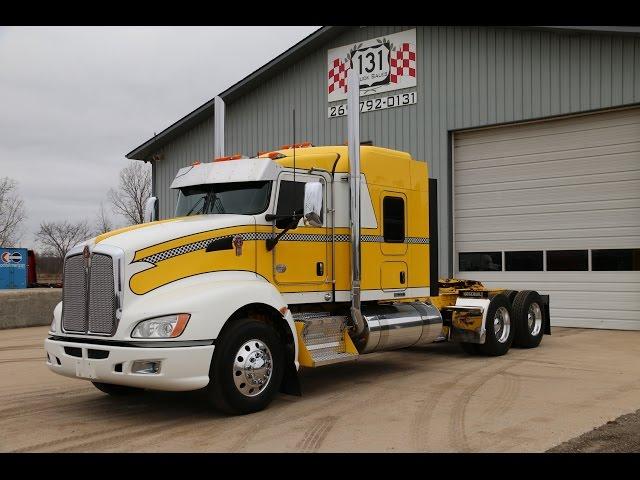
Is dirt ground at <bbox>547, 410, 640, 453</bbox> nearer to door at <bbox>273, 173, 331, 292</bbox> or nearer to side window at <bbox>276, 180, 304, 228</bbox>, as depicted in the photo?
door at <bbox>273, 173, 331, 292</bbox>

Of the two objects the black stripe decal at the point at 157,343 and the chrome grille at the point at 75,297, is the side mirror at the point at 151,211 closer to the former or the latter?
the chrome grille at the point at 75,297

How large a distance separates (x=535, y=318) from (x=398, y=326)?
4.49 meters

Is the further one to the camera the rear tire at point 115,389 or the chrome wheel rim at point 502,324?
the chrome wheel rim at point 502,324

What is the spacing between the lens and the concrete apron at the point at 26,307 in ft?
59.0

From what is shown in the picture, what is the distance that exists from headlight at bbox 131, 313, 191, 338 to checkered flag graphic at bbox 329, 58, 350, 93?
45.3 feet

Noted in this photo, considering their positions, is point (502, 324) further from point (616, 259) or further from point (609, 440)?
point (609, 440)

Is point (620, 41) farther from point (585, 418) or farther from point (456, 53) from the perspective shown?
point (585, 418)

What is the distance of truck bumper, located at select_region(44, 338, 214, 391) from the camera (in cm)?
694

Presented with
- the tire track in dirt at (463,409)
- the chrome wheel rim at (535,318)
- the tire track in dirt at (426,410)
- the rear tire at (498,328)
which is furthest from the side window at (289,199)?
the chrome wheel rim at (535,318)

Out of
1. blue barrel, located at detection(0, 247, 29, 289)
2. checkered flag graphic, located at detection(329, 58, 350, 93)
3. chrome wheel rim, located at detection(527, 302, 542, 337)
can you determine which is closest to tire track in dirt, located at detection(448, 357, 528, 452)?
chrome wheel rim, located at detection(527, 302, 542, 337)

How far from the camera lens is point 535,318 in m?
13.2

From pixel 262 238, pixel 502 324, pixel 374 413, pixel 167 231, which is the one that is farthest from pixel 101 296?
pixel 502 324

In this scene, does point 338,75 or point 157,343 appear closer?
point 157,343

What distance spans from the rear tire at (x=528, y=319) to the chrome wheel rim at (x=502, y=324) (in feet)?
0.68
